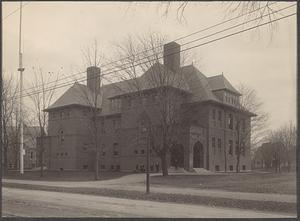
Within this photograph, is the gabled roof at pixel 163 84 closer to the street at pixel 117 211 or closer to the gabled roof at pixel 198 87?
the gabled roof at pixel 198 87

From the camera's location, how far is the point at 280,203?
53.4 feet

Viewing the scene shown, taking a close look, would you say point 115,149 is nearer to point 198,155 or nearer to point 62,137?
point 62,137

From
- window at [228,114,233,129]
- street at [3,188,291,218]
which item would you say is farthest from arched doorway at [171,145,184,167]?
street at [3,188,291,218]

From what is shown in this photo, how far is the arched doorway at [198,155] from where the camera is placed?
47.4m

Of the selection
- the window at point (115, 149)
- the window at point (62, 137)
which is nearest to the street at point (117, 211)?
the window at point (115, 149)

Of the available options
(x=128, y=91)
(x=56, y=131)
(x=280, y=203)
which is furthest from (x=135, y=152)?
(x=280, y=203)

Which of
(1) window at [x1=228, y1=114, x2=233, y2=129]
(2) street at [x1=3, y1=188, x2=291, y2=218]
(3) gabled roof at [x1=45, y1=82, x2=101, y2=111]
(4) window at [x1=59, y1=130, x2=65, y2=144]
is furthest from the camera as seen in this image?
(4) window at [x1=59, y1=130, x2=65, y2=144]

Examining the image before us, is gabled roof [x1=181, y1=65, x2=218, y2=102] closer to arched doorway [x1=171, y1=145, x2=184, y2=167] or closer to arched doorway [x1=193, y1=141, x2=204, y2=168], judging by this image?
arched doorway [x1=193, y1=141, x2=204, y2=168]

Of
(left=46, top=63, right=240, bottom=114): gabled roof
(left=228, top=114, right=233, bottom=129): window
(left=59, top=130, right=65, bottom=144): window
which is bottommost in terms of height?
(left=59, top=130, right=65, bottom=144): window

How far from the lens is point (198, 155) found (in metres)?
48.1

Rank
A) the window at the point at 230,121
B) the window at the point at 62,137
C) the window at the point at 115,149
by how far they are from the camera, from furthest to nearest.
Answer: the window at the point at 62,137 → the window at the point at 115,149 → the window at the point at 230,121

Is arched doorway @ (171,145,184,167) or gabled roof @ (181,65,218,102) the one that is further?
arched doorway @ (171,145,184,167)

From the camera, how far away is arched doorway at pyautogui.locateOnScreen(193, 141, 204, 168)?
156 feet

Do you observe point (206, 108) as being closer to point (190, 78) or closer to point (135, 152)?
point (190, 78)
